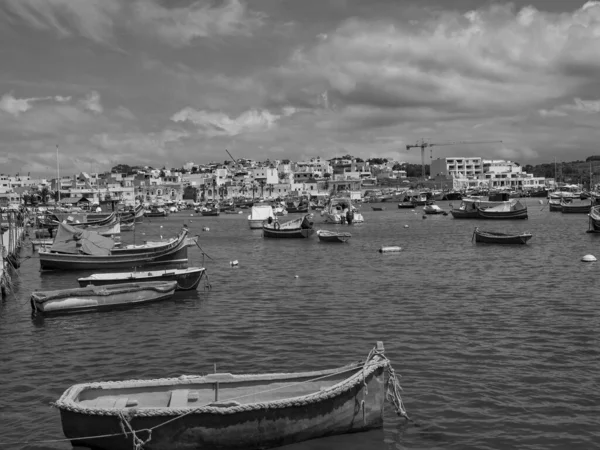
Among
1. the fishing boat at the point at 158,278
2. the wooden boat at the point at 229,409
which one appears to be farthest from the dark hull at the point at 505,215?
the wooden boat at the point at 229,409

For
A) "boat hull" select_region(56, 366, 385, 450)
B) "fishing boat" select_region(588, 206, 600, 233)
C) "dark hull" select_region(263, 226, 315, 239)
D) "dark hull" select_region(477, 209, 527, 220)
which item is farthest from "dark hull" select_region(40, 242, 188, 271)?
"dark hull" select_region(477, 209, 527, 220)

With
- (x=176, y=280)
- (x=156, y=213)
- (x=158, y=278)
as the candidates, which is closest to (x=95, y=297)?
(x=176, y=280)

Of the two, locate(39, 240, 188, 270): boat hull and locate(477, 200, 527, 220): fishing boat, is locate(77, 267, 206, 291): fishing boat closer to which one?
locate(39, 240, 188, 270): boat hull

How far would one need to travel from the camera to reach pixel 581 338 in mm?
19594

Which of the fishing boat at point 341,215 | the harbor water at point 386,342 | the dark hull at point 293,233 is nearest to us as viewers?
the harbor water at point 386,342

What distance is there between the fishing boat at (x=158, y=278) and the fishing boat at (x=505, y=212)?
66.5m

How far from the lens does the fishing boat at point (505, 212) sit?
88.0 m

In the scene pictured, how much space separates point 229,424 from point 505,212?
270 feet

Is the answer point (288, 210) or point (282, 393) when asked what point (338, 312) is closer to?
point (282, 393)

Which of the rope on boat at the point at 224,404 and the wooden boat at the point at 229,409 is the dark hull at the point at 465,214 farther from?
the rope on boat at the point at 224,404

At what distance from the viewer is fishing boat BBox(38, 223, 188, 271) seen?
39125mm

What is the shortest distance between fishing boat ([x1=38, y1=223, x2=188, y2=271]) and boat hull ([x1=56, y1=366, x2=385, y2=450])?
94.1 ft

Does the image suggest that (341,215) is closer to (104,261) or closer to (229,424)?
(104,261)

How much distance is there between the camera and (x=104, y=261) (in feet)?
131
